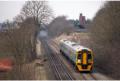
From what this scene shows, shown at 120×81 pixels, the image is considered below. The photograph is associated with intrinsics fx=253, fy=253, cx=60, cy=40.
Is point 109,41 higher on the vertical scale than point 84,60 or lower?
higher

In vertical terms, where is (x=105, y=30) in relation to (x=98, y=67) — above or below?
above

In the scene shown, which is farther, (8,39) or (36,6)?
(36,6)

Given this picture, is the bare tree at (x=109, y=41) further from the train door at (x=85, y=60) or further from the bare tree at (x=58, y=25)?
the bare tree at (x=58, y=25)

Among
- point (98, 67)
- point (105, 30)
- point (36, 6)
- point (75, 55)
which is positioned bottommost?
point (98, 67)

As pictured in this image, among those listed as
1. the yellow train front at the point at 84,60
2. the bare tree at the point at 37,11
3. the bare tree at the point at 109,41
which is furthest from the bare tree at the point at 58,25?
the yellow train front at the point at 84,60

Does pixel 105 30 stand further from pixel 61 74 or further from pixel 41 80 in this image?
pixel 41 80

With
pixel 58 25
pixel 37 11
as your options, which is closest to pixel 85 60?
pixel 37 11

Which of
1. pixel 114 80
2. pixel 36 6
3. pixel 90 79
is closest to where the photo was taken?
pixel 114 80

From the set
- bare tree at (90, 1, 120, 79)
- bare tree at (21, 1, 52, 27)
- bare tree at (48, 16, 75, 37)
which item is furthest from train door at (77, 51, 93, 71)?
bare tree at (48, 16, 75, 37)

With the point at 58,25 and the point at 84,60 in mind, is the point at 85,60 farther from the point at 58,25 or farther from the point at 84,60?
the point at 58,25

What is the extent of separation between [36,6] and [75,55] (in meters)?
27.1

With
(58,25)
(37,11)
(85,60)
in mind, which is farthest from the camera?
(58,25)

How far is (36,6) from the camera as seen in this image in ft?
167

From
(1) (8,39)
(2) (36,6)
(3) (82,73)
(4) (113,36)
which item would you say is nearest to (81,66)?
(3) (82,73)
